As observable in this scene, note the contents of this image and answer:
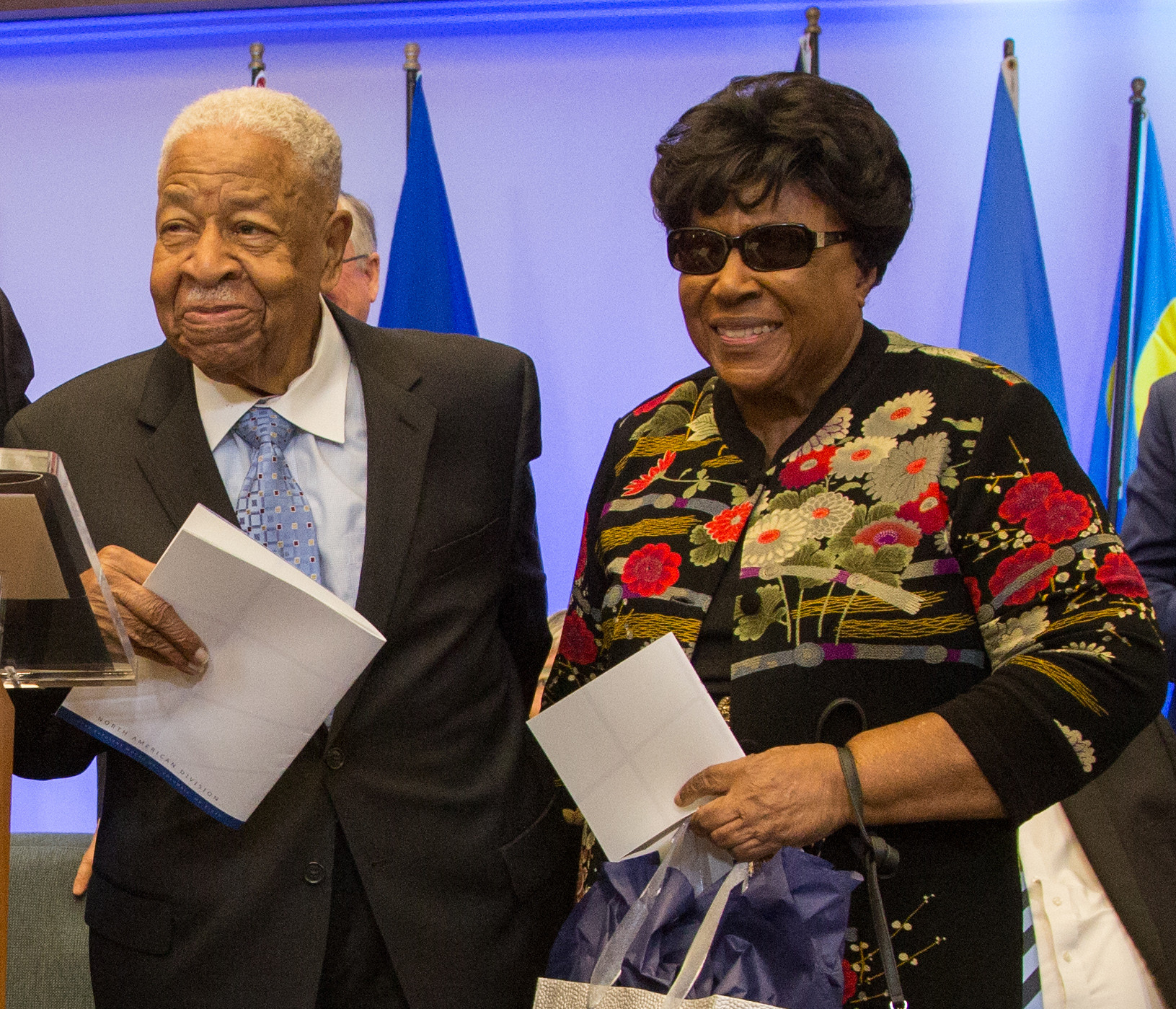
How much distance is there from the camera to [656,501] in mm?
1829

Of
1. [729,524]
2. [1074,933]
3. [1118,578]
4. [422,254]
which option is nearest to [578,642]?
[729,524]

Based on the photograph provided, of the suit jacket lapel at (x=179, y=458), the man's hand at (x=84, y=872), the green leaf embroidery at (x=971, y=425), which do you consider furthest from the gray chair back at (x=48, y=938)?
the green leaf embroidery at (x=971, y=425)

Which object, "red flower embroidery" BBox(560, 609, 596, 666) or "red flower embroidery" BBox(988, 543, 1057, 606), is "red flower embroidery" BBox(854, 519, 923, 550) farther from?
"red flower embroidery" BBox(560, 609, 596, 666)

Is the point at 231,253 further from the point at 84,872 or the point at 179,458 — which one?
the point at 84,872

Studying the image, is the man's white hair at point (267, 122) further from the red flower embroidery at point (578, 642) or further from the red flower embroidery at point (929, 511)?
the red flower embroidery at point (929, 511)

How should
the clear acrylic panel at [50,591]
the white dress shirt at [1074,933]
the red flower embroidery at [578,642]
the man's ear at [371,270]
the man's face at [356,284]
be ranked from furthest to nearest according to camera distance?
the man's ear at [371,270] < the man's face at [356,284] < the white dress shirt at [1074,933] < the red flower embroidery at [578,642] < the clear acrylic panel at [50,591]

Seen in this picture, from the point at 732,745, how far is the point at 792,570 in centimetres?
26

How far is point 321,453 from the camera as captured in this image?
182cm

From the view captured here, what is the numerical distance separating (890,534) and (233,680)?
0.81 metres

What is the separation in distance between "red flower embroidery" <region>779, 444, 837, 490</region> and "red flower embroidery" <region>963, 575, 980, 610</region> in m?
0.22

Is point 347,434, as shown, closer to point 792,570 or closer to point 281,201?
point 281,201

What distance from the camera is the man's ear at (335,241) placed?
1.90 metres

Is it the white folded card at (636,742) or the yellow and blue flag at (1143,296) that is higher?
the yellow and blue flag at (1143,296)

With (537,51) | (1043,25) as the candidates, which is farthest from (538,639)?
(1043,25)
